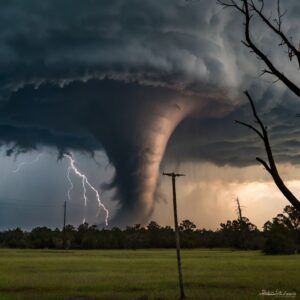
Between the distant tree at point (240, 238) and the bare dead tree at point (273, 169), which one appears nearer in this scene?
the bare dead tree at point (273, 169)

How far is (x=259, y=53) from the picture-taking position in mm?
13188

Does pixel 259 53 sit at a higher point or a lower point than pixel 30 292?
higher

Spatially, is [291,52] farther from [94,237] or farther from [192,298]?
[94,237]

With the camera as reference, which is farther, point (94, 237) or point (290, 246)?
point (94, 237)

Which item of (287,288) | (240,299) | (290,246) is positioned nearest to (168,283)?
(287,288)

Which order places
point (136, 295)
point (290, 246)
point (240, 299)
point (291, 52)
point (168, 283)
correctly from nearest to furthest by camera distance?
point (291, 52), point (240, 299), point (136, 295), point (168, 283), point (290, 246)

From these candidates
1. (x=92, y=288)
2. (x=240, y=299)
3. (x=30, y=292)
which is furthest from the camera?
(x=92, y=288)

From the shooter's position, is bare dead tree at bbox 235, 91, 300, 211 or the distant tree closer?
bare dead tree at bbox 235, 91, 300, 211

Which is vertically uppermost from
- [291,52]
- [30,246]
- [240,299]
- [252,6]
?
[30,246]

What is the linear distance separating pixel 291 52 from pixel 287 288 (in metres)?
24.6

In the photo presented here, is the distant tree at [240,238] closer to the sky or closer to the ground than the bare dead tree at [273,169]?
closer to the sky

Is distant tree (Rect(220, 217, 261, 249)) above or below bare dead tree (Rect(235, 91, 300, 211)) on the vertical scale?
above

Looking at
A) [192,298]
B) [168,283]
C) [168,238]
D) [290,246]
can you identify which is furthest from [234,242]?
[192,298]

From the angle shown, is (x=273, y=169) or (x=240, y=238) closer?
(x=273, y=169)
